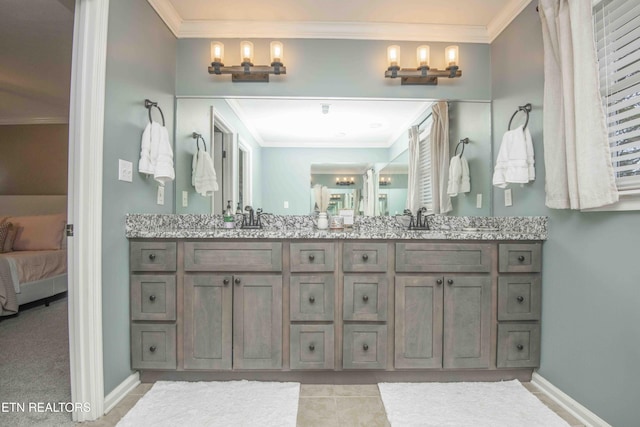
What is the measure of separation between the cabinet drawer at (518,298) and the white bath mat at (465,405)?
1.38ft

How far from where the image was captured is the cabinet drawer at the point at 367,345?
5.92 ft

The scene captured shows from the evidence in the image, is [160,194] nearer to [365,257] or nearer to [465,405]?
[365,257]

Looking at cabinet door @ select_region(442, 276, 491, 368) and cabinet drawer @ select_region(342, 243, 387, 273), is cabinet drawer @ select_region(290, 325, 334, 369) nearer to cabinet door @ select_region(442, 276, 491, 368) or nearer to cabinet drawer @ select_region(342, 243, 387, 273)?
cabinet drawer @ select_region(342, 243, 387, 273)

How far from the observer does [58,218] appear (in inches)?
154

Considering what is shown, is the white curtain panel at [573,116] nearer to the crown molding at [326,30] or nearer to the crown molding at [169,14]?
the crown molding at [326,30]

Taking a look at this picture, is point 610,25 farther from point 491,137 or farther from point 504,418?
point 504,418

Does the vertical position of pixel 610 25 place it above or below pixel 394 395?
above

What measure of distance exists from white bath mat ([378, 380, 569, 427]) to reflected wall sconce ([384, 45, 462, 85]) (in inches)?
83.6

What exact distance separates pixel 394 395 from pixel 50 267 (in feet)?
13.0

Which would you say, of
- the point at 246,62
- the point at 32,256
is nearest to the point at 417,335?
the point at 246,62

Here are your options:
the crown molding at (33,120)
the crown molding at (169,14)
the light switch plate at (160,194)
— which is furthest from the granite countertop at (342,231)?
the crown molding at (33,120)

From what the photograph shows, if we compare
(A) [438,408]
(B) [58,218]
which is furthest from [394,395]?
(B) [58,218]

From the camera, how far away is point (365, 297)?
1.81m

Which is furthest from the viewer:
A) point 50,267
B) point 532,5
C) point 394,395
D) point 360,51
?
point 50,267
